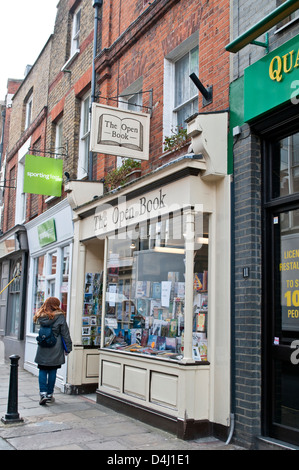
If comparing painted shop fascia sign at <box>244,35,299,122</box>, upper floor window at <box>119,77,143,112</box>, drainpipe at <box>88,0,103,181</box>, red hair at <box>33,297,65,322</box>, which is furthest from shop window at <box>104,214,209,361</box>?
upper floor window at <box>119,77,143,112</box>

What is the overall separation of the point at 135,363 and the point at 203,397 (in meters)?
1.50

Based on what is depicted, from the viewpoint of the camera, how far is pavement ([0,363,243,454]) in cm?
552

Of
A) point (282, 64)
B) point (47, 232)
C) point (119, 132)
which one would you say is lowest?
point (47, 232)

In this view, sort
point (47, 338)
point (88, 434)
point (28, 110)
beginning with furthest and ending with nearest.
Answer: point (28, 110), point (47, 338), point (88, 434)

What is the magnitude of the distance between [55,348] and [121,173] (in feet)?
11.0

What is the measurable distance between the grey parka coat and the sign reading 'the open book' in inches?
116

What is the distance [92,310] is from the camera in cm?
959

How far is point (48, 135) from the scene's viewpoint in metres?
13.8

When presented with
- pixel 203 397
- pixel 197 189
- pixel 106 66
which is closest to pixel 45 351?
pixel 203 397

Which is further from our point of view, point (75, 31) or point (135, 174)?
point (75, 31)

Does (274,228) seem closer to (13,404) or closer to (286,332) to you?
(286,332)

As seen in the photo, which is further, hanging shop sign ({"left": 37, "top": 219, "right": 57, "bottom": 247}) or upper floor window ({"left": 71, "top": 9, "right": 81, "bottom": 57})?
upper floor window ({"left": 71, "top": 9, "right": 81, "bottom": 57})

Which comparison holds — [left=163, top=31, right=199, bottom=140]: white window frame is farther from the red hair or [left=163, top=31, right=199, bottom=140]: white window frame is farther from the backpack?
the backpack

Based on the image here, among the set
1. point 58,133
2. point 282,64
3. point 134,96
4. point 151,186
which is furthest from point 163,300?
point 58,133
